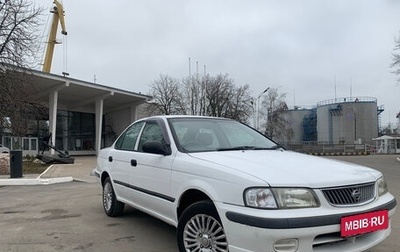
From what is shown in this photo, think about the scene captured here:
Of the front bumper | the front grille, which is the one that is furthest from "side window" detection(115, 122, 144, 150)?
the front grille

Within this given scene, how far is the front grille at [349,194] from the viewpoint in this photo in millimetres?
3545

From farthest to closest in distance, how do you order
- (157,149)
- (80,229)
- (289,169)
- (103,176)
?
(103,176), (80,229), (157,149), (289,169)

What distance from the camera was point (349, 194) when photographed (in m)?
3.66

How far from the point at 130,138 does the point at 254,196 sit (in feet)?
10.9

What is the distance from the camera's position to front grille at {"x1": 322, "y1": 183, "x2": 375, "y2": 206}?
11.6 ft

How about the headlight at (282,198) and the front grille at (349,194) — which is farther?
the front grille at (349,194)

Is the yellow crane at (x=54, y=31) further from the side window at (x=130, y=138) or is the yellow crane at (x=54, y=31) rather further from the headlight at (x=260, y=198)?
the headlight at (x=260, y=198)

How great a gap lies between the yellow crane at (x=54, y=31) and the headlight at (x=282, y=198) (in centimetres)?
4991

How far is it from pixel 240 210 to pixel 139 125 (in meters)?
3.11

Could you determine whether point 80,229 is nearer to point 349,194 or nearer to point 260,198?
point 260,198

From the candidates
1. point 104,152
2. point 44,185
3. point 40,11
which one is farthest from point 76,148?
point 104,152

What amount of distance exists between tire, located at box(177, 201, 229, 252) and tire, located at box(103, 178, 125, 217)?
2.75m

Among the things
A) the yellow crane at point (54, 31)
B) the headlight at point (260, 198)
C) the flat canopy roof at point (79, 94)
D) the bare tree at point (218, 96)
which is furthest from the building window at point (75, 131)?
the headlight at point (260, 198)

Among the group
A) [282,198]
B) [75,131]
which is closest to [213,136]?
[282,198]
